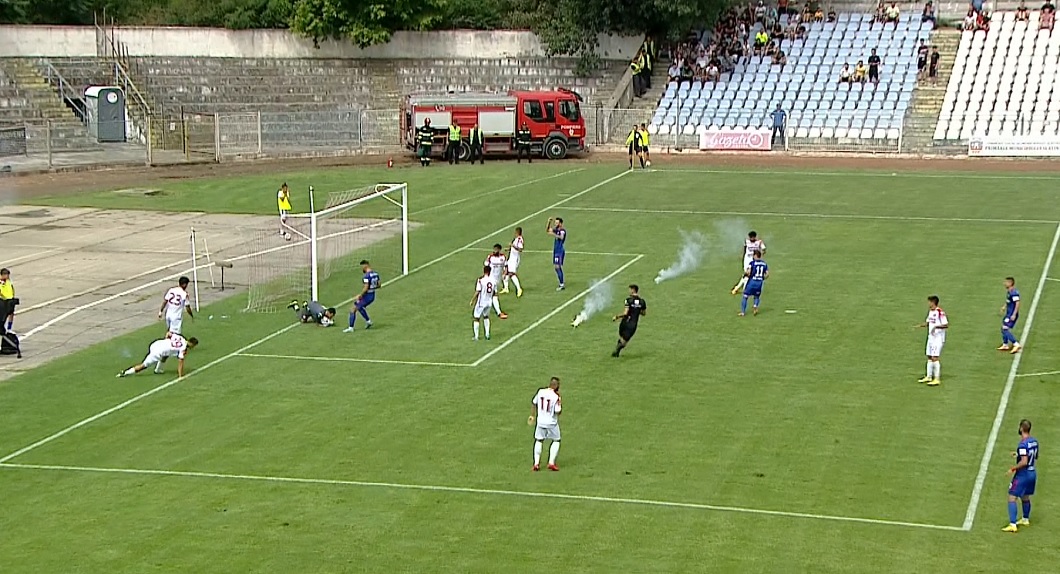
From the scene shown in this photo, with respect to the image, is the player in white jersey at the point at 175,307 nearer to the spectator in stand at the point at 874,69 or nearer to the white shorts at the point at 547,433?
the white shorts at the point at 547,433

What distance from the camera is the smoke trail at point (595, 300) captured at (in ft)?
117

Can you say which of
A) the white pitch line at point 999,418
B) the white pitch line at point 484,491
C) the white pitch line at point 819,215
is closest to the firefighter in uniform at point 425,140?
the white pitch line at point 819,215

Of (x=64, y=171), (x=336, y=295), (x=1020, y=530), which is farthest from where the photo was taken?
(x=64, y=171)

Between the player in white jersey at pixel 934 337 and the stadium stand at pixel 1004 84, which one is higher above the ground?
the stadium stand at pixel 1004 84

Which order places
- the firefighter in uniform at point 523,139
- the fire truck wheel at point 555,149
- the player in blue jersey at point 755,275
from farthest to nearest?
the fire truck wheel at point 555,149 → the firefighter in uniform at point 523,139 → the player in blue jersey at point 755,275

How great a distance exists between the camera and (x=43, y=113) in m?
68.0

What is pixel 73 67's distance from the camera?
7156 cm

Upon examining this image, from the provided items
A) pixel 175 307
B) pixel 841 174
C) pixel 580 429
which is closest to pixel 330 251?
pixel 175 307

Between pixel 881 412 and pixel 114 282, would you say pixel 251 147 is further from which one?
pixel 881 412

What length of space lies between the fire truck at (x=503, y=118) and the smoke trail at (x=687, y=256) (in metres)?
20.8

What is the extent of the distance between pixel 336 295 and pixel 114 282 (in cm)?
651

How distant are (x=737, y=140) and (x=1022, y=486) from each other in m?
48.5

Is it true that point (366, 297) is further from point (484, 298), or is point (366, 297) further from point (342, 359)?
point (484, 298)

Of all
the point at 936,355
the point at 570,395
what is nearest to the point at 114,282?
the point at 570,395
